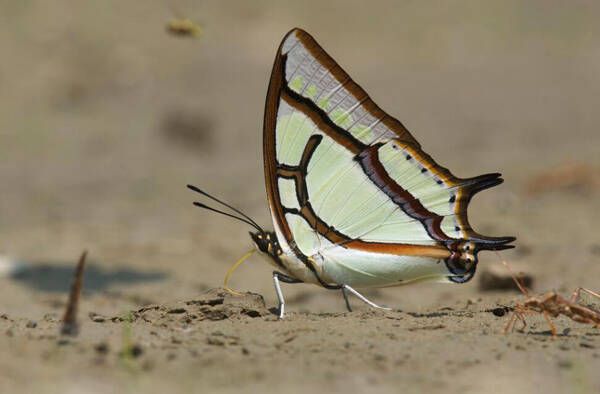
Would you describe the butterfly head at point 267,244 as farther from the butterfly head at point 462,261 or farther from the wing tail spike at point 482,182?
the wing tail spike at point 482,182

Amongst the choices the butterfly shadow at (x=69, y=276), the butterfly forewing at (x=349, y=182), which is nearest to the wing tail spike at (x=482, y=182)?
the butterfly forewing at (x=349, y=182)

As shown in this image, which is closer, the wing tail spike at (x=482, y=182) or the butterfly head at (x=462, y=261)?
the wing tail spike at (x=482, y=182)

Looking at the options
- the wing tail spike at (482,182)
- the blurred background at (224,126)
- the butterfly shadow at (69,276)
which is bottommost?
the wing tail spike at (482,182)

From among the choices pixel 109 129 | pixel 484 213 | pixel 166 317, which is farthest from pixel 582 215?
pixel 109 129

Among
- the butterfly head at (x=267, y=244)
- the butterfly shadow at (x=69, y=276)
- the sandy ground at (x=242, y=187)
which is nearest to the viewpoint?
the sandy ground at (x=242, y=187)

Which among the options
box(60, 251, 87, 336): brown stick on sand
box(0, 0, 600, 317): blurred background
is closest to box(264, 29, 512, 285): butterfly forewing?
box(60, 251, 87, 336): brown stick on sand

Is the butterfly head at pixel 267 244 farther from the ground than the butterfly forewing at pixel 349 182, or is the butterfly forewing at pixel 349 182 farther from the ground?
the butterfly forewing at pixel 349 182

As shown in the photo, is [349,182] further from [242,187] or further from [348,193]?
[242,187]
